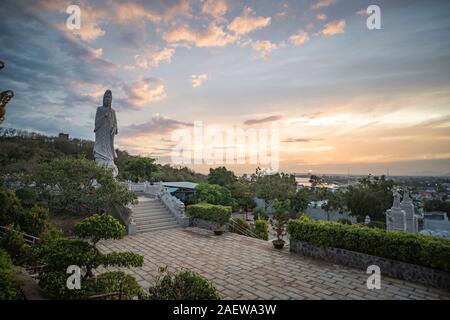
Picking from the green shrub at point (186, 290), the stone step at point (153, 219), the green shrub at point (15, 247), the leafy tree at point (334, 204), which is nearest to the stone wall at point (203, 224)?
the stone step at point (153, 219)

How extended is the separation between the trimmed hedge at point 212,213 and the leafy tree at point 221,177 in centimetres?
2179

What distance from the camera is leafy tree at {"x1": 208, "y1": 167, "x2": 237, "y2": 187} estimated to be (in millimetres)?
37562

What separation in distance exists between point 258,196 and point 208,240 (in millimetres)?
23913

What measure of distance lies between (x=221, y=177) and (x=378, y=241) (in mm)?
30158

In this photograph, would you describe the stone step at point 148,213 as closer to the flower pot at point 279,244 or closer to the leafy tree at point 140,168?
the flower pot at point 279,244

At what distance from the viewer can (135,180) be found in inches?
1177

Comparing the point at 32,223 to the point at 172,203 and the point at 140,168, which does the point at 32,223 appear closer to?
the point at 172,203

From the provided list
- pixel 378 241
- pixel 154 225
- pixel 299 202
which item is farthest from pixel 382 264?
pixel 299 202

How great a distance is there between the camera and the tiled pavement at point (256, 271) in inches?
267

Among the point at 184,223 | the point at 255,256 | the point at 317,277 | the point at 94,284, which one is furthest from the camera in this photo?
the point at 184,223

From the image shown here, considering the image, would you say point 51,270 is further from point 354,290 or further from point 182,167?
point 182,167

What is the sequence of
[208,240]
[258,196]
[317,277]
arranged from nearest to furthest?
[317,277] → [208,240] → [258,196]

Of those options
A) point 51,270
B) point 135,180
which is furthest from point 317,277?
point 135,180
